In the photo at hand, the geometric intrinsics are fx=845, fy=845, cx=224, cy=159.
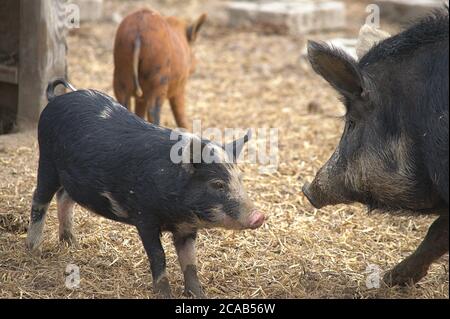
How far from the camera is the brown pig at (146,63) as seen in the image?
660 cm

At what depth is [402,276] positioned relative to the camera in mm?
4398

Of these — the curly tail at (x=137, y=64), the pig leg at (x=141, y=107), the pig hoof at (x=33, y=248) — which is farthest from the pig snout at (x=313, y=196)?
the pig leg at (x=141, y=107)

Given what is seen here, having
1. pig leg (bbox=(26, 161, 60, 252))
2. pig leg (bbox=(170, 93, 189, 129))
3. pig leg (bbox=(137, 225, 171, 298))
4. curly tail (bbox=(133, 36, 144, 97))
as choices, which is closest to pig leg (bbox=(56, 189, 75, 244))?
pig leg (bbox=(26, 161, 60, 252))

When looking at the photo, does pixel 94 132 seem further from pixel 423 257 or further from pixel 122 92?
pixel 122 92

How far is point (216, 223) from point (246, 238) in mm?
1268

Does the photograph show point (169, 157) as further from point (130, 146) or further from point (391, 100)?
point (391, 100)

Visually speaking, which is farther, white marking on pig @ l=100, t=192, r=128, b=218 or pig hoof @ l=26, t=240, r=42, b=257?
pig hoof @ l=26, t=240, r=42, b=257

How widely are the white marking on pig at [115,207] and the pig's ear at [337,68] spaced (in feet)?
3.89

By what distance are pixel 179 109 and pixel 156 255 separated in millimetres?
3380

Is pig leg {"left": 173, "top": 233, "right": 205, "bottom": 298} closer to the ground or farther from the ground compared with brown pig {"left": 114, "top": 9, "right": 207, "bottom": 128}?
closer to the ground

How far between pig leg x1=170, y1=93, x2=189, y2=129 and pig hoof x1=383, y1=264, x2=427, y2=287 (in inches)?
129

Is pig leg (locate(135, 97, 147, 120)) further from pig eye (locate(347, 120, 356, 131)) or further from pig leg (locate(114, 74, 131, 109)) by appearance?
pig eye (locate(347, 120, 356, 131))

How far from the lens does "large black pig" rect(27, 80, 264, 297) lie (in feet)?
12.9

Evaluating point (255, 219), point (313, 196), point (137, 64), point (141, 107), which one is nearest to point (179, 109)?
point (141, 107)
